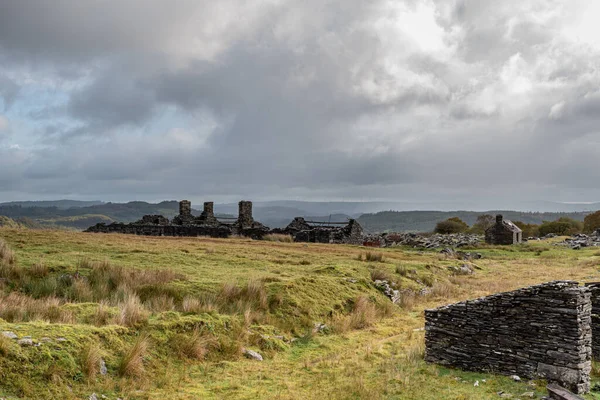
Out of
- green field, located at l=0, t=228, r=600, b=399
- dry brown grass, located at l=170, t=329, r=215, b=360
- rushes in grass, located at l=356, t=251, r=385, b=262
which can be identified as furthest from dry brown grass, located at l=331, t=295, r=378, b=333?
rushes in grass, located at l=356, t=251, r=385, b=262

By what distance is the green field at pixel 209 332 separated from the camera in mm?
8086

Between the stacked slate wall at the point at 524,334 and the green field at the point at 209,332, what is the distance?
0.44m

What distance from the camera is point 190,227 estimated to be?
150 ft

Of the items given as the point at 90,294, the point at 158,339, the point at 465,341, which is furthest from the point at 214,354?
the point at 465,341

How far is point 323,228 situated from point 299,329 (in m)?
35.1

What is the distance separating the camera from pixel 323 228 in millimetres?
48188

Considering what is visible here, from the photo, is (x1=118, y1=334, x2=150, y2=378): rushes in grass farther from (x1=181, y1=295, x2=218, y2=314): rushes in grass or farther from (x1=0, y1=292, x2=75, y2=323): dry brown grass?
(x1=181, y1=295, x2=218, y2=314): rushes in grass

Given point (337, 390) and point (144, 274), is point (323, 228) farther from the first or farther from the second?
point (337, 390)

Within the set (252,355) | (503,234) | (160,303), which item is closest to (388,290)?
(252,355)

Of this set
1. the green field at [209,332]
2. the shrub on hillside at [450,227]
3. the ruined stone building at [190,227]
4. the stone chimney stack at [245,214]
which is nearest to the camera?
the green field at [209,332]

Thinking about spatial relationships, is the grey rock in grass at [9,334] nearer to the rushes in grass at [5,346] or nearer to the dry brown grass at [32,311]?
the rushes in grass at [5,346]

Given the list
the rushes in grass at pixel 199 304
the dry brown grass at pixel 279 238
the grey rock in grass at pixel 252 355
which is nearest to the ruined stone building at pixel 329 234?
the dry brown grass at pixel 279 238

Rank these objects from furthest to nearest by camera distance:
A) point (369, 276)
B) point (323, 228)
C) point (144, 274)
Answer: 1. point (323, 228)
2. point (369, 276)
3. point (144, 274)

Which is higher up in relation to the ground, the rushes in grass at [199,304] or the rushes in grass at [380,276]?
the rushes in grass at [199,304]
